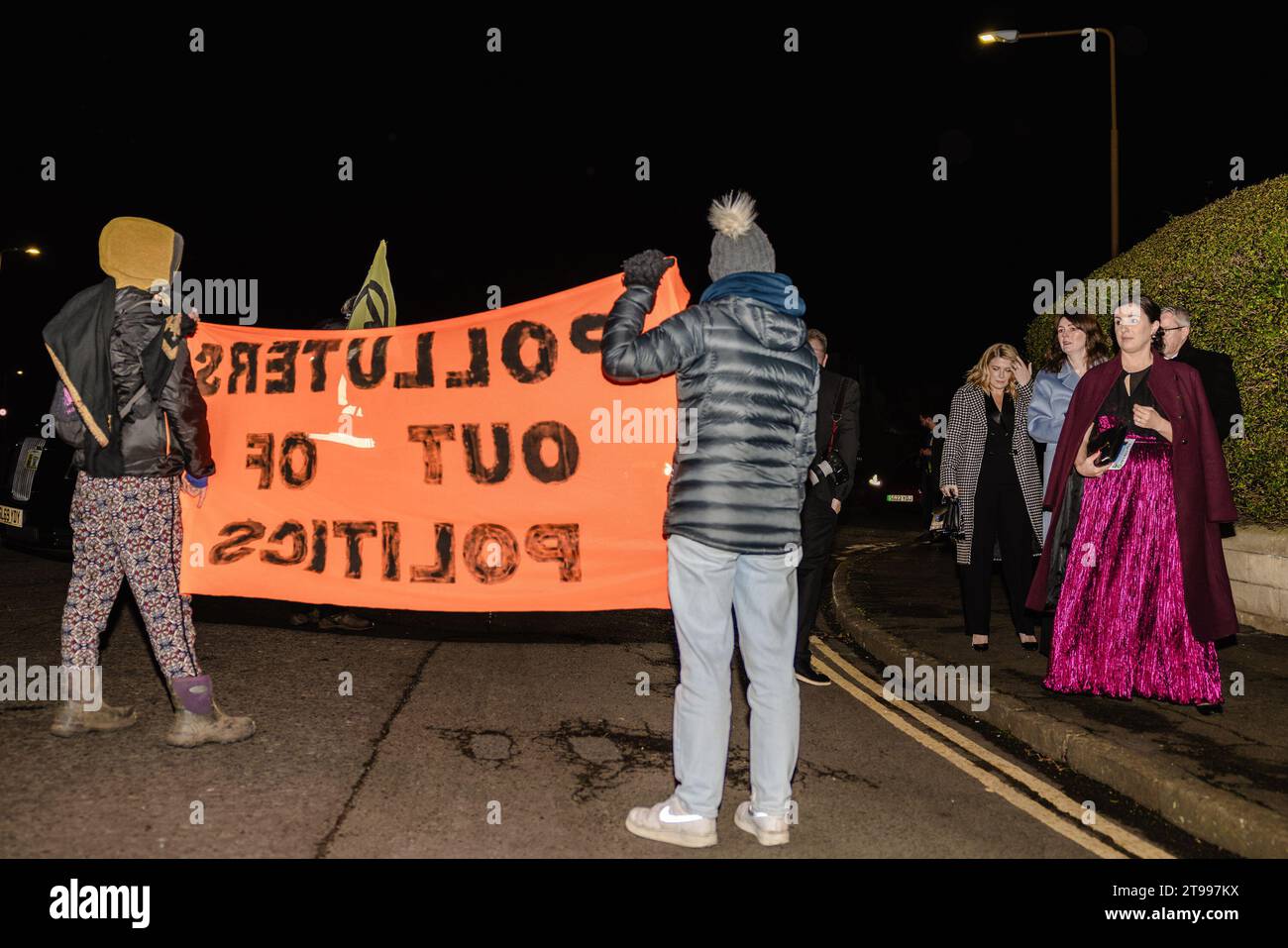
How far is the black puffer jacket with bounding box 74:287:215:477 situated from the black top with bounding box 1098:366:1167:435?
170 inches

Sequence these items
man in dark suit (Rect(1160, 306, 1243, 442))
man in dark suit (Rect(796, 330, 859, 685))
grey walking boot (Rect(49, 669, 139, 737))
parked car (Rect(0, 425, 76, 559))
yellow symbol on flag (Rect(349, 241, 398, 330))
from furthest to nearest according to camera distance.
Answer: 1. parked car (Rect(0, 425, 76, 559))
2. yellow symbol on flag (Rect(349, 241, 398, 330))
3. man in dark suit (Rect(796, 330, 859, 685))
4. man in dark suit (Rect(1160, 306, 1243, 442))
5. grey walking boot (Rect(49, 669, 139, 737))

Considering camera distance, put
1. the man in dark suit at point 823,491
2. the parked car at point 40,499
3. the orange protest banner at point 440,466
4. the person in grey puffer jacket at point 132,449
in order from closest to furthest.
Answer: the person in grey puffer jacket at point 132,449 < the orange protest banner at point 440,466 < the man in dark suit at point 823,491 < the parked car at point 40,499

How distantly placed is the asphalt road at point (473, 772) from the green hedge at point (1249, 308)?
3.14 metres

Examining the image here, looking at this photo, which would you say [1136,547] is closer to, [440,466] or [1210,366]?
[1210,366]

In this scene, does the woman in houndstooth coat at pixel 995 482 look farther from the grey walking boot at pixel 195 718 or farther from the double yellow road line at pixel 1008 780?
the grey walking boot at pixel 195 718

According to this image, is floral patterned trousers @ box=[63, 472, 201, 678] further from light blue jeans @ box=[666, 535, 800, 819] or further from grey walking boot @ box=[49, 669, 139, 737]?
light blue jeans @ box=[666, 535, 800, 819]

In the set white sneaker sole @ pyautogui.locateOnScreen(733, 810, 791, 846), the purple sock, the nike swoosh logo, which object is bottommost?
white sneaker sole @ pyautogui.locateOnScreen(733, 810, 791, 846)

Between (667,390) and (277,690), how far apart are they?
2.57 m

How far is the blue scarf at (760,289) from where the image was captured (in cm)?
360

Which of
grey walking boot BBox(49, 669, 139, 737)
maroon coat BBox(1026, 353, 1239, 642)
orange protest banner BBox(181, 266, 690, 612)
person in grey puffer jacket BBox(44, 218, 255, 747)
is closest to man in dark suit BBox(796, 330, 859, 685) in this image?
orange protest banner BBox(181, 266, 690, 612)

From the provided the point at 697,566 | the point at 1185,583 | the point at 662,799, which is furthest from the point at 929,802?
the point at 1185,583

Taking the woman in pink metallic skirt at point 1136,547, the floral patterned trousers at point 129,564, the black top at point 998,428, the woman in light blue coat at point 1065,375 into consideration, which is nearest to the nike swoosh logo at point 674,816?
the floral patterned trousers at point 129,564

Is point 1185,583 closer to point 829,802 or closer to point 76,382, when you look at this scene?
point 829,802

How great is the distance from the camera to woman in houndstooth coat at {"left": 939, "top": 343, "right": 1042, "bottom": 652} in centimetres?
668
